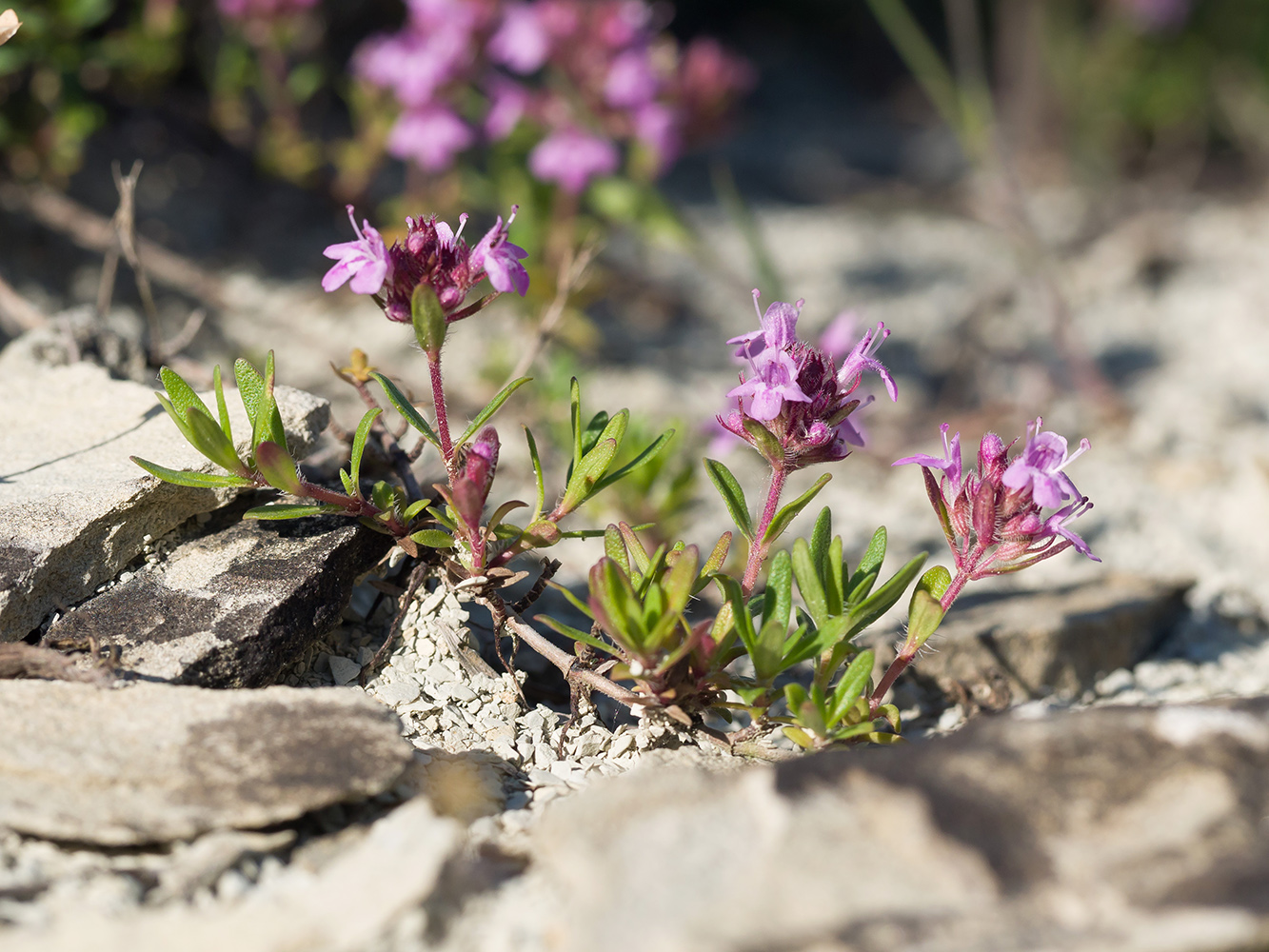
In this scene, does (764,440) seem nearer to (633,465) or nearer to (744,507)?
(744,507)

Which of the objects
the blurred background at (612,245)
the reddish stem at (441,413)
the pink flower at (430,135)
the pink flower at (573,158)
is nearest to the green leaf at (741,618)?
the reddish stem at (441,413)

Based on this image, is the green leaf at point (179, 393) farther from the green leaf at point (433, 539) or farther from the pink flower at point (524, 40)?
the pink flower at point (524, 40)

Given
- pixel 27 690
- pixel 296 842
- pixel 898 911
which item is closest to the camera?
pixel 898 911

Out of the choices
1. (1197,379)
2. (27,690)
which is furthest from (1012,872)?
(1197,379)

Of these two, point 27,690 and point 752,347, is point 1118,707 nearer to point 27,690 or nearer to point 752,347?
point 752,347

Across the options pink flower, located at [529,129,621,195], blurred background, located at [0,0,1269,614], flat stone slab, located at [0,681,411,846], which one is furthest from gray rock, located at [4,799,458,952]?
pink flower, located at [529,129,621,195]

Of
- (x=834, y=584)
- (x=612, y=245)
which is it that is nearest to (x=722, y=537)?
(x=834, y=584)
